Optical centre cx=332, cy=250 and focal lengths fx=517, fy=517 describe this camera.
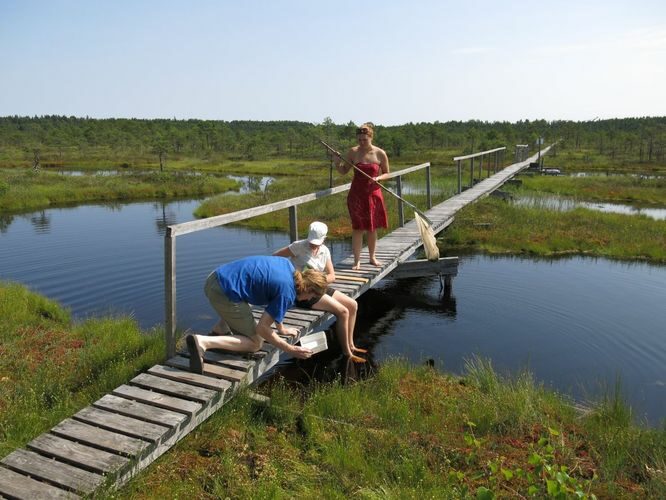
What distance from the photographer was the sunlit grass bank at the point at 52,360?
4738mm

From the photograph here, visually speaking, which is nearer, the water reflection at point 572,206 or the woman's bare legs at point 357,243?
the woman's bare legs at point 357,243

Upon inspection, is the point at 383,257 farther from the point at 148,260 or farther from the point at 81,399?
the point at 148,260

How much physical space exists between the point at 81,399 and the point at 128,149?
2698 inches

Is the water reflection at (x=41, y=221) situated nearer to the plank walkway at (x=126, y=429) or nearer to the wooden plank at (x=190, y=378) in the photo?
the wooden plank at (x=190, y=378)

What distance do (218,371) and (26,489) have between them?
72.5 inches

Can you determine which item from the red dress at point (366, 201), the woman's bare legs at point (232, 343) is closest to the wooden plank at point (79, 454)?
the woman's bare legs at point (232, 343)

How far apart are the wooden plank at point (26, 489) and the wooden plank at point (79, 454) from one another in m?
0.24

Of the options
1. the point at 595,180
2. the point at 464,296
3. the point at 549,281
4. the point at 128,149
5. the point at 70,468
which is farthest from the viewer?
the point at 128,149

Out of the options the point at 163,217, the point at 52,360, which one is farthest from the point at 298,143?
the point at 52,360

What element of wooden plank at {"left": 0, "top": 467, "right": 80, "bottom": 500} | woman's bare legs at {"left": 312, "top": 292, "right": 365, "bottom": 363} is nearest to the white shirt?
woman's bare legs at {"left": 312, "top": 292, "right": 365, "bottom": 363}

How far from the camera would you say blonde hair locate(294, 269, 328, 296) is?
4695 mm

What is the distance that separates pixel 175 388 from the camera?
4559mm

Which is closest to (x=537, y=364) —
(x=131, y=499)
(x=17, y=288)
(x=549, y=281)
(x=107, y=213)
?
(x=549, y=281)

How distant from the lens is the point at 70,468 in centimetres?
348
